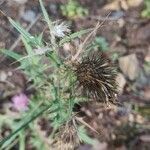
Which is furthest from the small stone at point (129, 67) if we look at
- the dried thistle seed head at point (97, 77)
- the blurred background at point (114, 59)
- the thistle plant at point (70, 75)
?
the dried thistle seed head at point (97, 77)

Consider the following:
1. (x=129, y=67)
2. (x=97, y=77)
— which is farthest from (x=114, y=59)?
(x=97, y=77)

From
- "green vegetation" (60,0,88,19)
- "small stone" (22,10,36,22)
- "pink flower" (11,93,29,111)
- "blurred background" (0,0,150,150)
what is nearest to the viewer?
"pink flower" (11,93,29,111)

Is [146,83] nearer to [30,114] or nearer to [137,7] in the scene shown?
[137,7]

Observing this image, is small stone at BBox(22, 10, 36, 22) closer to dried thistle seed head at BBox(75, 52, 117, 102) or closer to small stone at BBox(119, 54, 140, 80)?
small stone at BBox(119, 54, 140, 80)

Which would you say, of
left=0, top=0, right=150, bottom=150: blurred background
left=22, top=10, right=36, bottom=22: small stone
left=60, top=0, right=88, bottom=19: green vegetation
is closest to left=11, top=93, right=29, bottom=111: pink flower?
left=0, top=0, right=150, bottom=150: blurred background

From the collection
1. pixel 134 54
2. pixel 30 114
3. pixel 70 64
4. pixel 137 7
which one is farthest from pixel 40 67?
pixel 137 7

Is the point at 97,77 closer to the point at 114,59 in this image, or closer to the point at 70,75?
the point at 70,75
